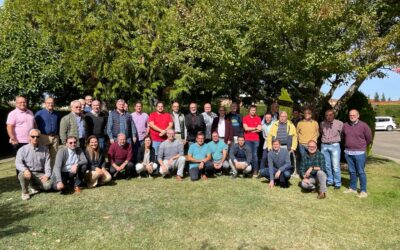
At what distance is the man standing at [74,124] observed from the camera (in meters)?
7.81

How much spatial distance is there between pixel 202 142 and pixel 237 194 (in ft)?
6.68

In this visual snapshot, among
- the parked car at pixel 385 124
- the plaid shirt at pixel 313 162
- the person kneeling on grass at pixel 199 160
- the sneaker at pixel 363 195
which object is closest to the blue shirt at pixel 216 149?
the person kneeling on grass at pixel 199 160

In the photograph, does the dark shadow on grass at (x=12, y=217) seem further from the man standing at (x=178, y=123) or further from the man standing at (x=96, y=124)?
the man standing at (x=178, y=123)

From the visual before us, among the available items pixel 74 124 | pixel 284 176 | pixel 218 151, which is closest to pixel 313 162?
pixel 284 176

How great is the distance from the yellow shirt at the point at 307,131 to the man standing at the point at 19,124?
→ 5.88 meters

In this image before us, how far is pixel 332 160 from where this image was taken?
822 centimetres

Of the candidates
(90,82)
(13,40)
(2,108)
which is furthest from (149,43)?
(2,108)

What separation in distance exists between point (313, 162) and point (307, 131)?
1.12m

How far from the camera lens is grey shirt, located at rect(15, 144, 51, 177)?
712 cm

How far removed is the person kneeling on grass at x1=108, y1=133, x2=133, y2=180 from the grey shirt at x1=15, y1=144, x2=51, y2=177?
1527mm

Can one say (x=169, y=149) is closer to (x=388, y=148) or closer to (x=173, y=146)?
(x=173, y=146)

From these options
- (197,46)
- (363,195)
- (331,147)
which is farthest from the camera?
(197,46)

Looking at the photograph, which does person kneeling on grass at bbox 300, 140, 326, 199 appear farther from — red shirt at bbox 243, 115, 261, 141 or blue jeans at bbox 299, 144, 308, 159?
red shirt at bbox 243, 115, 261, 141

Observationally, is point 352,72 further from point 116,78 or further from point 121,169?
A: point 116,78
